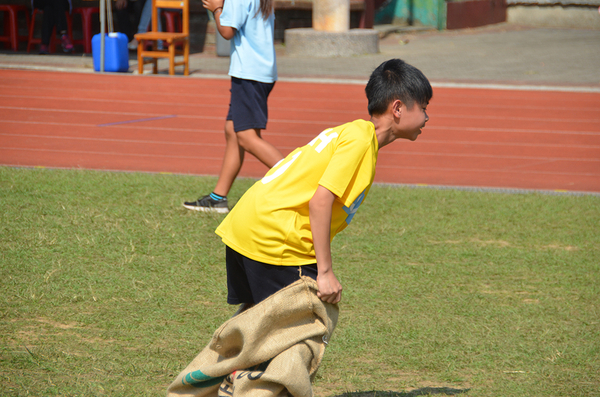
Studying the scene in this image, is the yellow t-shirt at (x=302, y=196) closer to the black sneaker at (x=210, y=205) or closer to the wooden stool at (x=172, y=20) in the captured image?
the black sneaker at (x=210, y=205)

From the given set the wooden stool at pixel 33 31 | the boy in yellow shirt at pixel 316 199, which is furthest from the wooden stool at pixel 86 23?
the boy in yellow shirt at pixel 316 199

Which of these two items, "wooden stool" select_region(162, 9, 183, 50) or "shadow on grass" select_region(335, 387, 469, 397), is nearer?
"shadow on grass" select_region(335, 387, 469, 397)

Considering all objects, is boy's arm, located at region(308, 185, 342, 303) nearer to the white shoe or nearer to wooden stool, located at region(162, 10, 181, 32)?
wooden stool, located at region(162, 10, 181, 32)

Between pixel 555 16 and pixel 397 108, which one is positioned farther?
pixel 555 16

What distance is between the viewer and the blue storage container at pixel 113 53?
11.9 meters

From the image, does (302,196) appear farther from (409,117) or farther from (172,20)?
(172,20)

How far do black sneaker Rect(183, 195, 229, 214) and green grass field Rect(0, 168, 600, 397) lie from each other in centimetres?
13

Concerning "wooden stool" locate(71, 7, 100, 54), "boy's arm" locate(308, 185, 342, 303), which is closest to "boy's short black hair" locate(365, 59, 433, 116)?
"boy's arm" locate(308, 185, 342, 303)

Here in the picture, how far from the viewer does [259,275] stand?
7.65ft

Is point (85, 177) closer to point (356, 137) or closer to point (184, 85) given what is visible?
point (356, 137)

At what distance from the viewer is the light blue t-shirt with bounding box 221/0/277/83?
4.76 m

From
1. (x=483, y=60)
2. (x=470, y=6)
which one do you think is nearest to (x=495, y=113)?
(x=483, y=60)

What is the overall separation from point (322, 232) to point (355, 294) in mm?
1627

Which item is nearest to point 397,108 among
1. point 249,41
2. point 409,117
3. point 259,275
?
point 409,117
